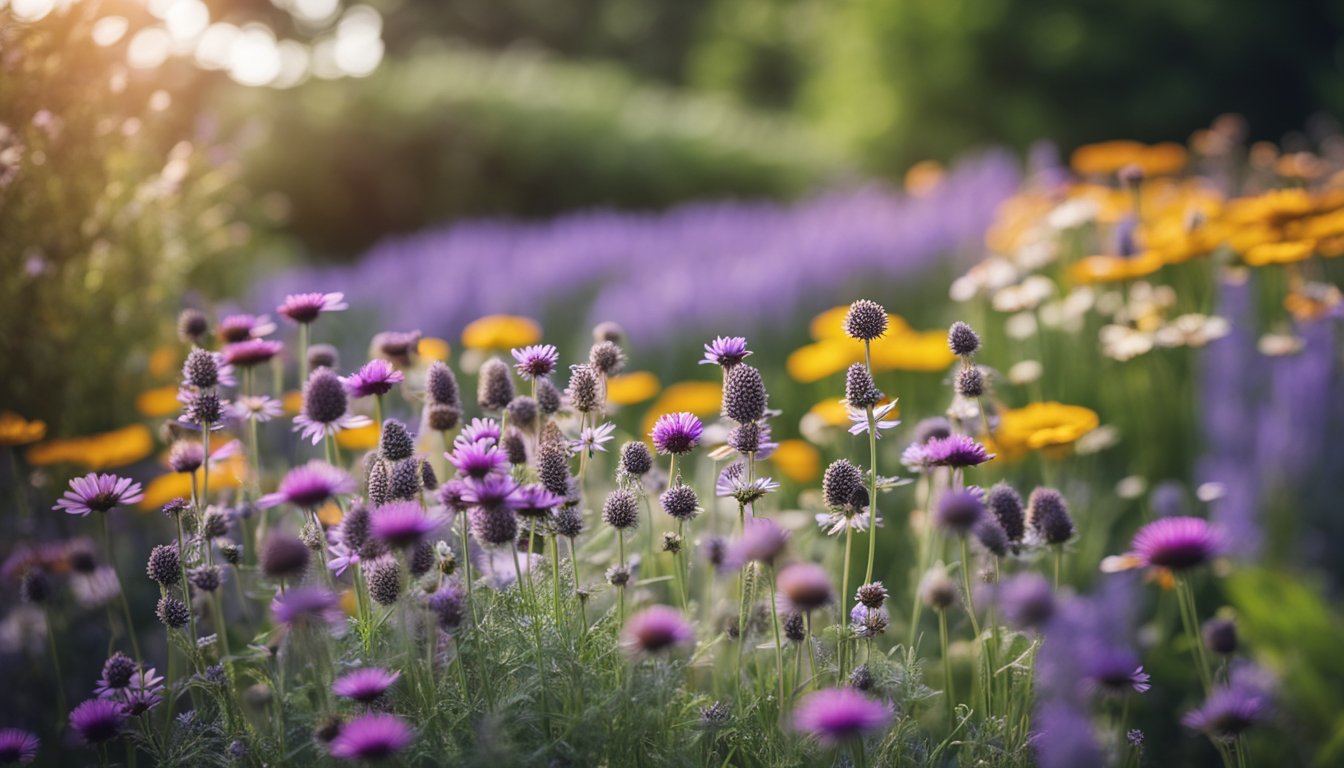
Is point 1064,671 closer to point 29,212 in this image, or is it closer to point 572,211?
point 29,212

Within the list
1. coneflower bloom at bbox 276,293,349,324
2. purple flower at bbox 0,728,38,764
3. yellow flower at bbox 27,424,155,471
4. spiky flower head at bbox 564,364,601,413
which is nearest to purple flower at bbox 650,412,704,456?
spiky flower head at bbox 564,364,601,413

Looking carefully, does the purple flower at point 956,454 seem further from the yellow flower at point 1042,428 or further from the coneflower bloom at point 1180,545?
the yellow flower at point 1042,428

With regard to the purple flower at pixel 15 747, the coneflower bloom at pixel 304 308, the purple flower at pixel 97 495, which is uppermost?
the coneflower bloom at pixel 304 308

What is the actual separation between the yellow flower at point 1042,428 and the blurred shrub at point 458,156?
7.34m

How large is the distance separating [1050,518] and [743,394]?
47 centimetres

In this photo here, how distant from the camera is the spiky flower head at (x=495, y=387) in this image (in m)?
1.72

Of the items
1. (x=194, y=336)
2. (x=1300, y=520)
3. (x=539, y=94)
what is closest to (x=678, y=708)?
(x=194, y=336)

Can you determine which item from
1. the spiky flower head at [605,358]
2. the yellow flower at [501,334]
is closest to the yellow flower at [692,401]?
the yellow flower at [501,334]

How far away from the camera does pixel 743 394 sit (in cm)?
152

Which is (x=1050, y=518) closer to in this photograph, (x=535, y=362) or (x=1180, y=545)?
(x=1180, y=545)

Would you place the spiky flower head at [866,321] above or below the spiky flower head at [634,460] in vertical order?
above

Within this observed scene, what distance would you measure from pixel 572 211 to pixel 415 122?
1.54 meters

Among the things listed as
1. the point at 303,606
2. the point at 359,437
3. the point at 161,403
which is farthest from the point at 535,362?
the point at 161,403

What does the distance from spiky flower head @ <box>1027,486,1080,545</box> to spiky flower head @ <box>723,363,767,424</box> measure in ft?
1.41
